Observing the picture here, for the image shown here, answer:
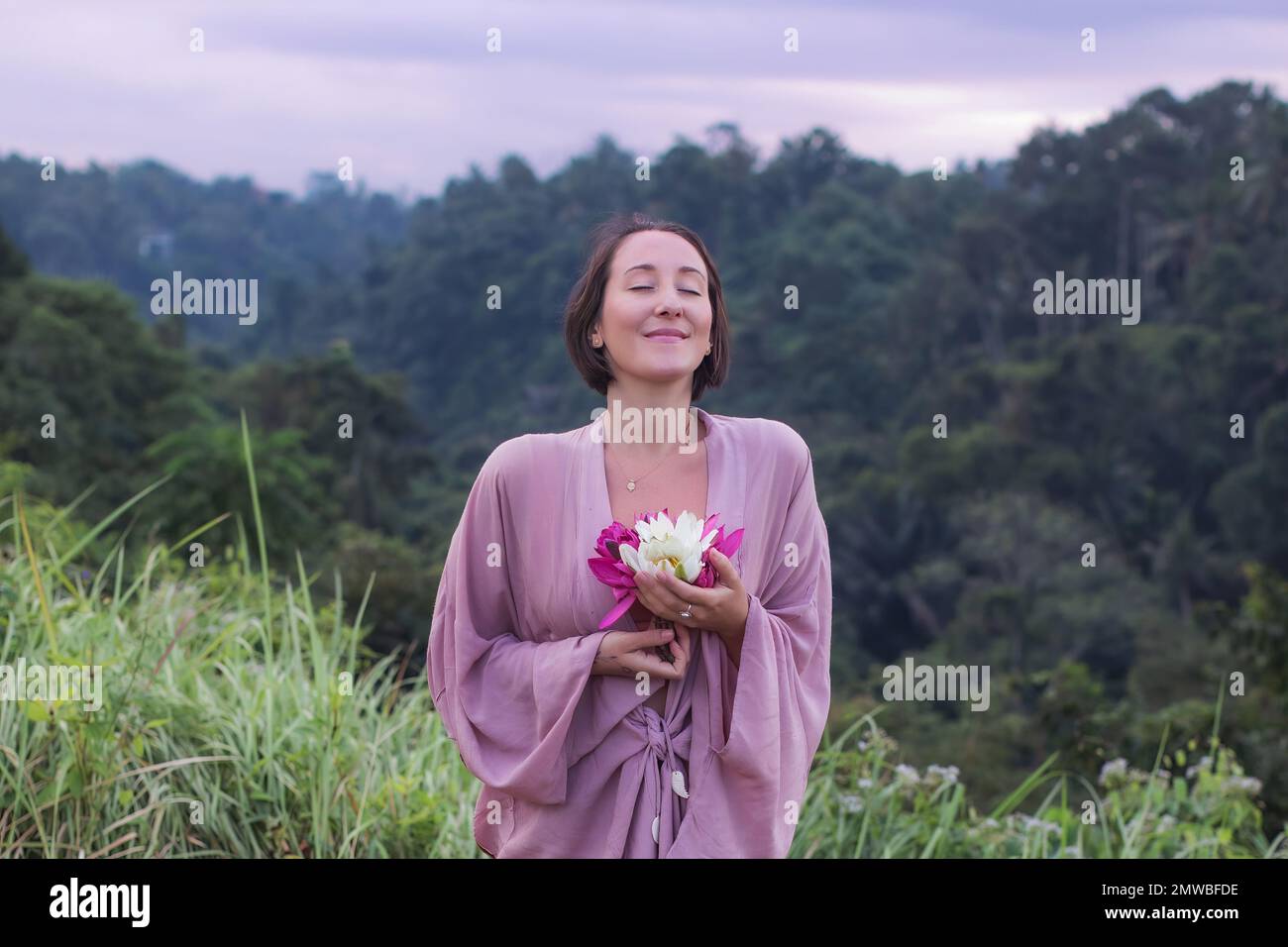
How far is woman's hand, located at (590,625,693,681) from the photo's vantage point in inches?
75.1

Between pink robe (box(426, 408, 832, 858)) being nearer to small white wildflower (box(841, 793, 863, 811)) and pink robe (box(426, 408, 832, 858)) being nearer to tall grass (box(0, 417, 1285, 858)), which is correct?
tall grass (box(0, 417, 1285, 858))

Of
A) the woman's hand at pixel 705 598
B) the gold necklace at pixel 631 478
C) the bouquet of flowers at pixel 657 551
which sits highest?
the gold necklace at pixel 631 478

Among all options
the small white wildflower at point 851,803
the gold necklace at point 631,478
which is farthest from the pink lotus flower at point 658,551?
the small white wildflower at point 851,803

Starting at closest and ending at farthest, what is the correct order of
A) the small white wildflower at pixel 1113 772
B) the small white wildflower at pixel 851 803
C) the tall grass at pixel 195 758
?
the tall grass at pixel 195 758 < the small white wildflower at pixel 851 803 < the small white wildflower at pixel 1113 772

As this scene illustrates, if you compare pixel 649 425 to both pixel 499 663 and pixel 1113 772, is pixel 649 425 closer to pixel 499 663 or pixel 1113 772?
pixel 499 663

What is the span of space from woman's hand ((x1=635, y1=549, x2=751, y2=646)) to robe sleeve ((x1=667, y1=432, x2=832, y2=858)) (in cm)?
3

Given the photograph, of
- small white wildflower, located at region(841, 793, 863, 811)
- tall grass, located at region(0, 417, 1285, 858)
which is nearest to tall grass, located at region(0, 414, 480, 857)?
tall grass, located at region(0, 417, 1285, 858)

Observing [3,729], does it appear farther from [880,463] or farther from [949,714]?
[880,463]

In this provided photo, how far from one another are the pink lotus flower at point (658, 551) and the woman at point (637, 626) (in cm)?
3

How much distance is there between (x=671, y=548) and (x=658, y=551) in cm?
2

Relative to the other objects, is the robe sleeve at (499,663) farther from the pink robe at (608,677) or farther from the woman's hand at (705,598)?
the woman's hand at (705,598)

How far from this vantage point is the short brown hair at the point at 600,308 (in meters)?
2.09

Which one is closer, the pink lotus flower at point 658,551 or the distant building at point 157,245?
the pink lotus flower at point 658,551

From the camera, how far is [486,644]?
2033 mm
